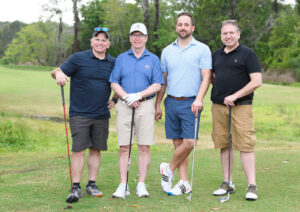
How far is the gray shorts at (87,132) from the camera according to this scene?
4.92m

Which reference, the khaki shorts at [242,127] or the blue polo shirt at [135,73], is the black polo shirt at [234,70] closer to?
the khaki shorts at [242,127]

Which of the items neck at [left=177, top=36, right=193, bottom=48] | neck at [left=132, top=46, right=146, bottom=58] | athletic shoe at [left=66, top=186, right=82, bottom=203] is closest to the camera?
athletic shoe at [left=66, top=186, right=82, bottom=203]

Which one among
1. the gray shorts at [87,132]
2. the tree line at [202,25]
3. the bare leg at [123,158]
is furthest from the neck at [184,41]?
the tree line at [202,25]

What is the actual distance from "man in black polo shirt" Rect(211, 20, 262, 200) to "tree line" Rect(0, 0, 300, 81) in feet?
117

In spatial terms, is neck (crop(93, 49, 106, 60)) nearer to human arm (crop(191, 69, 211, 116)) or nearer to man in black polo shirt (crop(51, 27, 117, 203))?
man in black polo shirt (crop(51, 27, 117, 203))

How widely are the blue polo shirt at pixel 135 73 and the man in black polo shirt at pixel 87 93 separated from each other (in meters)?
0.14

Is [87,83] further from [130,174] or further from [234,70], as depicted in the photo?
[130,174]

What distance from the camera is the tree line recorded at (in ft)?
135

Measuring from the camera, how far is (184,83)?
5016 millimetres

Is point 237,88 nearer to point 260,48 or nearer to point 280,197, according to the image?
point 280,197

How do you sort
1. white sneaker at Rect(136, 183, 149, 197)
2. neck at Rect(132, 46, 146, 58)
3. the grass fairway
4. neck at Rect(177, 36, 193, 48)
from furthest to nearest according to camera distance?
neck at Rect(177, 36, 193, 48), neck at Rect(132, 46, 146, 58), white sneaker at Rect(136, 183, 149, 197), the grass fairway

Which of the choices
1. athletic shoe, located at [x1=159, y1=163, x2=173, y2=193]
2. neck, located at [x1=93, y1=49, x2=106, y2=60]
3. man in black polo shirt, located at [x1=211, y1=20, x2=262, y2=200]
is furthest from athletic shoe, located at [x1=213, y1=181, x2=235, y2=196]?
neck, located at [x1=93, y1=49, x2=106, y2=60]

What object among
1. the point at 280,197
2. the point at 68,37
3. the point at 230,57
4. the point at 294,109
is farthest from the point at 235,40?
the point at 68,37

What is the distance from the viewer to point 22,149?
9.71m
